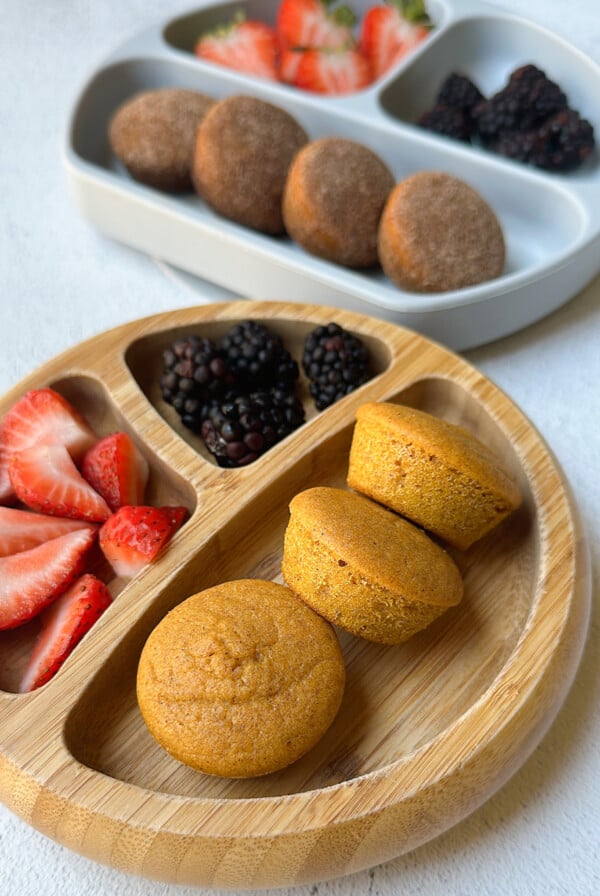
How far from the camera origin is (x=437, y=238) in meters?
1.70

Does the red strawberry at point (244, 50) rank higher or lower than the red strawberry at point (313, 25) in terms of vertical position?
lower

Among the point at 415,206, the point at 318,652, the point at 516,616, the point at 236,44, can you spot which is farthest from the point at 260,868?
the point at 236,44

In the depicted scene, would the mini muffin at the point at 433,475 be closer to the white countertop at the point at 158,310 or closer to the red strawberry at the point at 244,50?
the white countertop at the point at 158,310

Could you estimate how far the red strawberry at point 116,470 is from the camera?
54.7 inches

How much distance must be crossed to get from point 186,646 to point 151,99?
55.9 inches

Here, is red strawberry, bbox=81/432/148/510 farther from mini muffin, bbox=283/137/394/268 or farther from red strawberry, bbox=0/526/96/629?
mini muffin, bbox=283/137/394/268

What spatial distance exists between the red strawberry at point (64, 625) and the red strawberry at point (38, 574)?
1.0 inches

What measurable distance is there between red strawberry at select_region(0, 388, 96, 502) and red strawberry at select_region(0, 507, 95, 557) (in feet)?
0.27

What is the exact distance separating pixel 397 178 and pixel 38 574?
50.2 inches

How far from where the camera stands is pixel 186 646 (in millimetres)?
1116

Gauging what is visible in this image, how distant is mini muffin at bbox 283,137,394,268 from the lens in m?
1.76

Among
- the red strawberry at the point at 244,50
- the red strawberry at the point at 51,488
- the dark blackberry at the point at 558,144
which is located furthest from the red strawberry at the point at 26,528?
the red strawberry at the point at 244,50

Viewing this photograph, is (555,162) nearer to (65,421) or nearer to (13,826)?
(65,421)

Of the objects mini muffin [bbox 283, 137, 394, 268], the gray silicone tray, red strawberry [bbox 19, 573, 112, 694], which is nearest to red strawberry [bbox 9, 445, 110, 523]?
red strawberry [bbox 19, 573, 112, 694]
